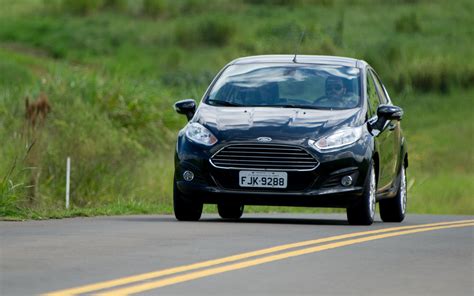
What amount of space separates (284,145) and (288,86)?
1.56 metres

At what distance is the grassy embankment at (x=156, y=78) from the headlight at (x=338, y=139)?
304cm

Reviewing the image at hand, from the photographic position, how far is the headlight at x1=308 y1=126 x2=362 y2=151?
16.5m

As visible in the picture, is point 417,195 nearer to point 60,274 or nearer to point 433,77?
point 433,77

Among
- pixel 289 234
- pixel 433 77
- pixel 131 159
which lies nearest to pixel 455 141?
pixel 433 77

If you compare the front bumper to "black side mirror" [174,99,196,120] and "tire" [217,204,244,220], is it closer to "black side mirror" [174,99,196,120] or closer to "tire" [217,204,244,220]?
"black side mirror" [174,99,196,120]

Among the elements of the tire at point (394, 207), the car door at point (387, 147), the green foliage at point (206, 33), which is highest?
the car door at point (387, 147)

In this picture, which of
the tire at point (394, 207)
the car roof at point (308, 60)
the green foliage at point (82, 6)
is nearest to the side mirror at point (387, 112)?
the car roof at point (308, 60)

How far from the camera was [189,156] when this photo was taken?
1670cm

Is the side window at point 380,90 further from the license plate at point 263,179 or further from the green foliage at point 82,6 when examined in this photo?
the green foliage at point 82,6

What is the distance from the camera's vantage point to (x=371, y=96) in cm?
1827

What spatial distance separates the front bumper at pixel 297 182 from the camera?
1647 cm

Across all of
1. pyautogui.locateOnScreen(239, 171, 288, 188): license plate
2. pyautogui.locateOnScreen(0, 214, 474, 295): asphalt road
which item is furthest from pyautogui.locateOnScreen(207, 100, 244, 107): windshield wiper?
pyautogui.locateOnScreen(0, 214, 474, 295): asphalt road

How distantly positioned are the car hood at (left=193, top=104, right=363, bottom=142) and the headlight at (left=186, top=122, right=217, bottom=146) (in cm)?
5

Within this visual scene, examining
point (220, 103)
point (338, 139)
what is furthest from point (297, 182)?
point (220, 103)
